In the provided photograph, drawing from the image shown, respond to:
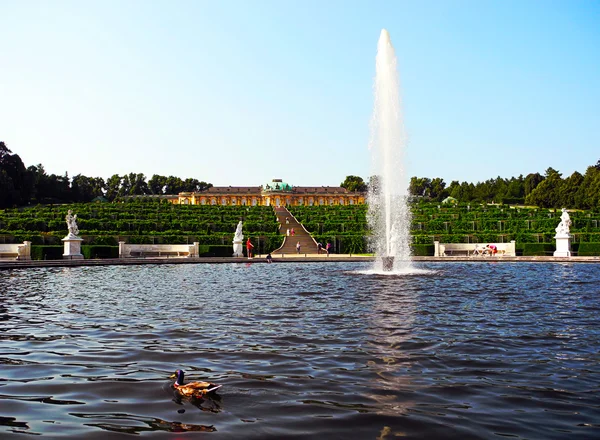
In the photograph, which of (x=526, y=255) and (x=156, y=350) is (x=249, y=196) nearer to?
(x=526, y=255)

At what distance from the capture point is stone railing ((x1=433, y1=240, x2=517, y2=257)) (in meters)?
44.4

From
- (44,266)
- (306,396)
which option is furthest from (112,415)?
(44,266)

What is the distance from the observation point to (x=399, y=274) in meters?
26.5

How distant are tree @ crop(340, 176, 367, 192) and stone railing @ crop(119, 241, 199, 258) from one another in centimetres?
13950

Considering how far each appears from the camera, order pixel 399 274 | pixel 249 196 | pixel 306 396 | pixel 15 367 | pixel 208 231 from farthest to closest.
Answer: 1. pixel 249 196
2. pixel 208 231
3. pixel 399 274
4. pixel 15 367
5. pixel 306 396

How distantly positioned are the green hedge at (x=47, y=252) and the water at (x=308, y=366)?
2326 cm

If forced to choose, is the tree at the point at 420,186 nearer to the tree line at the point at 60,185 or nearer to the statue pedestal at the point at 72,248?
the tree line at the point at 60,185

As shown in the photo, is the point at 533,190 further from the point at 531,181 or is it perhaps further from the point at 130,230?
the point at 130,230

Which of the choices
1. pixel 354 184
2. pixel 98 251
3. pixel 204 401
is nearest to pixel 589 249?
pixel 98 251

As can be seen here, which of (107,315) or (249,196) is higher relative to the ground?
(249,196)

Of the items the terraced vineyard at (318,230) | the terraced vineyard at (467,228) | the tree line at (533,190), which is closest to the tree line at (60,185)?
the terraced vineyard at (318,230)

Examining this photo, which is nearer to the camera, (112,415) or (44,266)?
(112,415)

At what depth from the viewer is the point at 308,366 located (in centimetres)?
852

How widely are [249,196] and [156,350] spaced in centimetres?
15226
